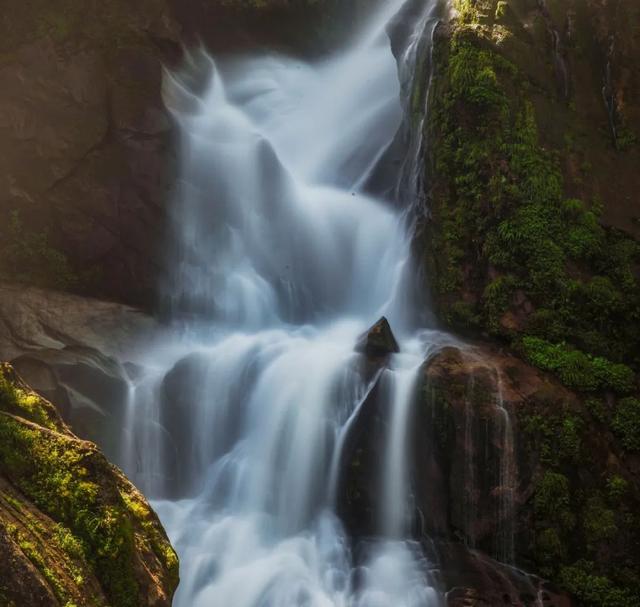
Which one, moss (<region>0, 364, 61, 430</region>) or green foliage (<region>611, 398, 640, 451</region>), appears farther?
green foliage (<region>611, 398, 640, 451</region>)

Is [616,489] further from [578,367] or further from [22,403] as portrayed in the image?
[22,403]

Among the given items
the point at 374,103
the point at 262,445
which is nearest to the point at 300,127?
the point at 374,103

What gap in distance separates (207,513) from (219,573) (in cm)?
133

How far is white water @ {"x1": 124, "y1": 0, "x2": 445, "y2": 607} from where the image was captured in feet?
30.1

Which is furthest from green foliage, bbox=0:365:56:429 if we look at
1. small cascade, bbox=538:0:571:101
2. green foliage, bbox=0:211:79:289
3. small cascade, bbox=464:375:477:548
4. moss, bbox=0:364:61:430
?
small cascade, bbox=538:0:571:101

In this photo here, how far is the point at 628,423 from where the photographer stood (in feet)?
31.1

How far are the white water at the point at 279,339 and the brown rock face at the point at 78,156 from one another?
82 cm

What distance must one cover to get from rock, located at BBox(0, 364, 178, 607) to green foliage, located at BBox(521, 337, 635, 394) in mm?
6831

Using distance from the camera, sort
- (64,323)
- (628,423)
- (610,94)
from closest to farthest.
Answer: (628,423), (64,323), (610,94)

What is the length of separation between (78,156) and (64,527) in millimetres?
9867

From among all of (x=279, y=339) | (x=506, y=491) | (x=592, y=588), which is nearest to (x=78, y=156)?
(x=279, y=339)

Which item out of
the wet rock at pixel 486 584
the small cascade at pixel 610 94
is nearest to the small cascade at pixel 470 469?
the wet rock at pixel 486 584

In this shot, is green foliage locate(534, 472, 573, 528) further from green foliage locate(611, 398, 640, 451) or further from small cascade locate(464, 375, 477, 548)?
green foliage locate(611, 398, 640, 451)

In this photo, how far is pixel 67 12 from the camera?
14.2 meters
